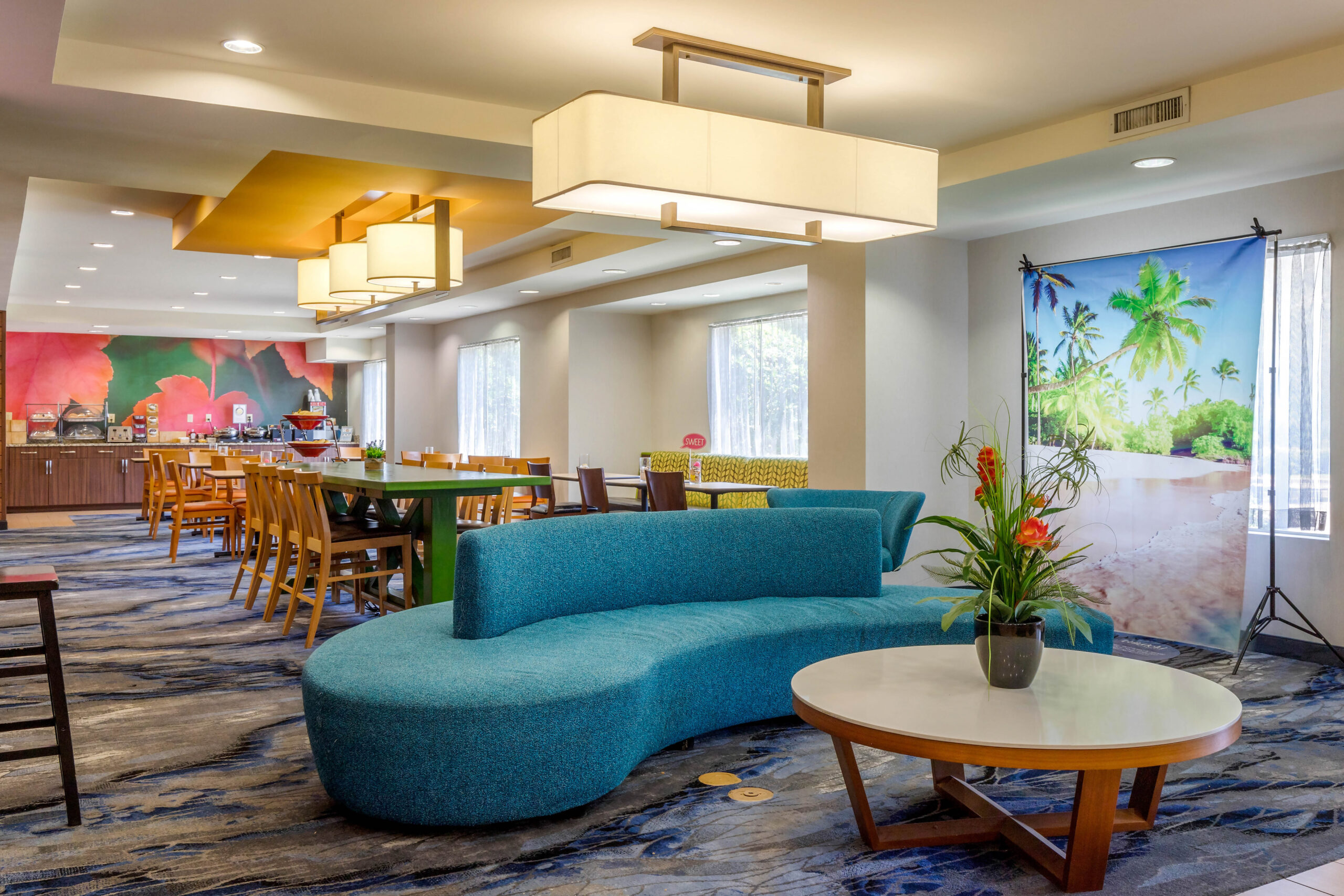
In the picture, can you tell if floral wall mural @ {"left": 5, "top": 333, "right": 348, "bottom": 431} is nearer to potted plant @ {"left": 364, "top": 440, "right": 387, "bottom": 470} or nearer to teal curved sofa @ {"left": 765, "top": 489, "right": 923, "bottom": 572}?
potted plant @ {"left": 364, "top": 440, "right": 387, "bottom": 470}

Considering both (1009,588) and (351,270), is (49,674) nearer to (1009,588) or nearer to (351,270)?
(1009,588)

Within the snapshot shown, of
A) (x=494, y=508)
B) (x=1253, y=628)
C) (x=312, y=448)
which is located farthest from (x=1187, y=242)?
(x=312, y=448)

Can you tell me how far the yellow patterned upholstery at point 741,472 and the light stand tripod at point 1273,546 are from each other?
3.70 meters

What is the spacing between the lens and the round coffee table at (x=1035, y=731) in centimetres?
221

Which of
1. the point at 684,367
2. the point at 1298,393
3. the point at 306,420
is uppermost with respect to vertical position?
the point at 684,367

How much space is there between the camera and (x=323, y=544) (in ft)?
17.0

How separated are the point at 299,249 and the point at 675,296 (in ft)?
11.5

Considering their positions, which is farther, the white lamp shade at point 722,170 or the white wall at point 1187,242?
the white wall at point 1187,242

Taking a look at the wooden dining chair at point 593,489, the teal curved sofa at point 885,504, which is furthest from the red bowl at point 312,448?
→ the teal curved sofa at point 885,504

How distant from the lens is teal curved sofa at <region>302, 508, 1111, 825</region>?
266 cm

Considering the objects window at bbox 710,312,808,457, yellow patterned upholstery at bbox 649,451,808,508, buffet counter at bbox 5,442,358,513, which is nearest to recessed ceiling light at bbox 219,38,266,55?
yellow patterned upholstery at bbox 649,451,808,508

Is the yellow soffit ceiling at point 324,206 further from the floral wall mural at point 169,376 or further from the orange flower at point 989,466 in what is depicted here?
the floral wall mural at point 169,376

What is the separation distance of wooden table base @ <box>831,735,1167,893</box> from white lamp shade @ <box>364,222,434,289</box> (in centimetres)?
478

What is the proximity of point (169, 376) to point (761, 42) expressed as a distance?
582 inches
